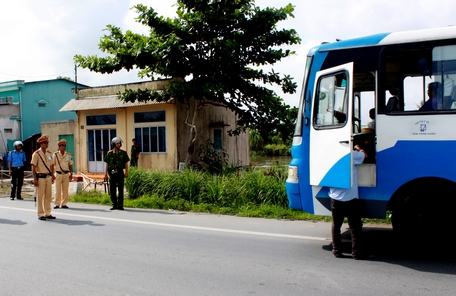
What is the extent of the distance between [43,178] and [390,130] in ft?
24.9

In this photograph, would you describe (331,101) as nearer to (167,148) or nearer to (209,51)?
(209,51)

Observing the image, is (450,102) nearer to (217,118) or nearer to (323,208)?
(323,208)

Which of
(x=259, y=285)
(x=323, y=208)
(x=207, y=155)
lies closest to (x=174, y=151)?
(x=207, y=155)

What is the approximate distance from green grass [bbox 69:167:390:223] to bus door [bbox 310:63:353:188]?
2.91 meters

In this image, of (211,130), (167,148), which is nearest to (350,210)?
(167,148)

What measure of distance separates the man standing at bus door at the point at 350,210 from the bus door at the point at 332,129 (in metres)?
0.16

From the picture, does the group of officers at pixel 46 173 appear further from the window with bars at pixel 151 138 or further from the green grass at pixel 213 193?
the window with bars at pixel 151 138

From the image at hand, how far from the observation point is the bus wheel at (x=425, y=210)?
5.98m

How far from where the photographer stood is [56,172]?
39.4 ft

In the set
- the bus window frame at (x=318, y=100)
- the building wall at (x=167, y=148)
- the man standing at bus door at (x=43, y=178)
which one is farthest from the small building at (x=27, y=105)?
the bus window frame at (x=318, y=100)

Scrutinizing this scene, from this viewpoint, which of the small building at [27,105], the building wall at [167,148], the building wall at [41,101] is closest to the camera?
the building wall at [167,148]

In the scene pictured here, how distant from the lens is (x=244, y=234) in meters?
7.79

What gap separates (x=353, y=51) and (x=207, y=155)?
12.7m

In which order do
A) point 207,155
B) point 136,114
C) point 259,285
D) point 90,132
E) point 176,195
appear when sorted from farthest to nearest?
point 90,132 → point 136,114 → point 207,155 → point 176,195 → point 259,285
